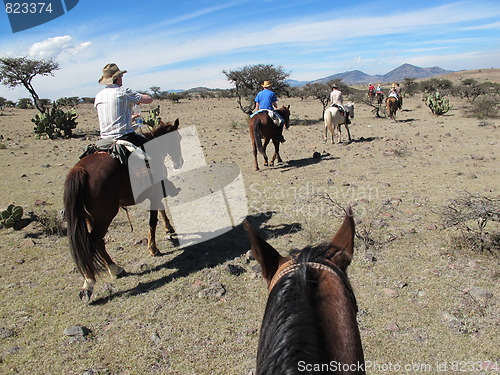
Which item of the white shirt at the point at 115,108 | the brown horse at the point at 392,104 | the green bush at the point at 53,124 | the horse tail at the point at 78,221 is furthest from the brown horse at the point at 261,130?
the brown horse at the point at 392,104

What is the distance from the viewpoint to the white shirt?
4.41 metres

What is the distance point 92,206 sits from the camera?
4129 millimetres

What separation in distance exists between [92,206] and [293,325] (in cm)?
356

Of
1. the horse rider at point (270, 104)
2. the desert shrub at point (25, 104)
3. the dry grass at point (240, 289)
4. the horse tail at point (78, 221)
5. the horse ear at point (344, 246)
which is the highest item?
the desert shrub at point (25, 104)

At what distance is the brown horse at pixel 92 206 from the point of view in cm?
394

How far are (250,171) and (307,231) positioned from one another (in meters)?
4.51

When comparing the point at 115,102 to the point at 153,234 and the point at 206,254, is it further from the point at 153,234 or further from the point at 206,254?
the point at 206,254

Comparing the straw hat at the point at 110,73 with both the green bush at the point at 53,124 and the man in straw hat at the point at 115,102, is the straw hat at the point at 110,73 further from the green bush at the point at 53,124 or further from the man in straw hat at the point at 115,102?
the green bush at the point at 53,124

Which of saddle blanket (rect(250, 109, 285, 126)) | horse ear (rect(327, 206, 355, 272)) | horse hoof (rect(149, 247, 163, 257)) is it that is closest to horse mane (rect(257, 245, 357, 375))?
horse ear (rect(327, 206, 355, 272))

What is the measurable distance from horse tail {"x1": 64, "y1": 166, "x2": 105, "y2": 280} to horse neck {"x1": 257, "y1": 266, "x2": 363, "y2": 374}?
3259mm

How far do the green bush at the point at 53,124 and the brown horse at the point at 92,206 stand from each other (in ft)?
43.8

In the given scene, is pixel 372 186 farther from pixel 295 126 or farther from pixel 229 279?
pixel 295 126

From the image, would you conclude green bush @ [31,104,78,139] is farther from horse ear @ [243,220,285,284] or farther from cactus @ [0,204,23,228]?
horse ear @ [243,220,285,284]

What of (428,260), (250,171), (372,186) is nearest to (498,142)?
(372,186)
